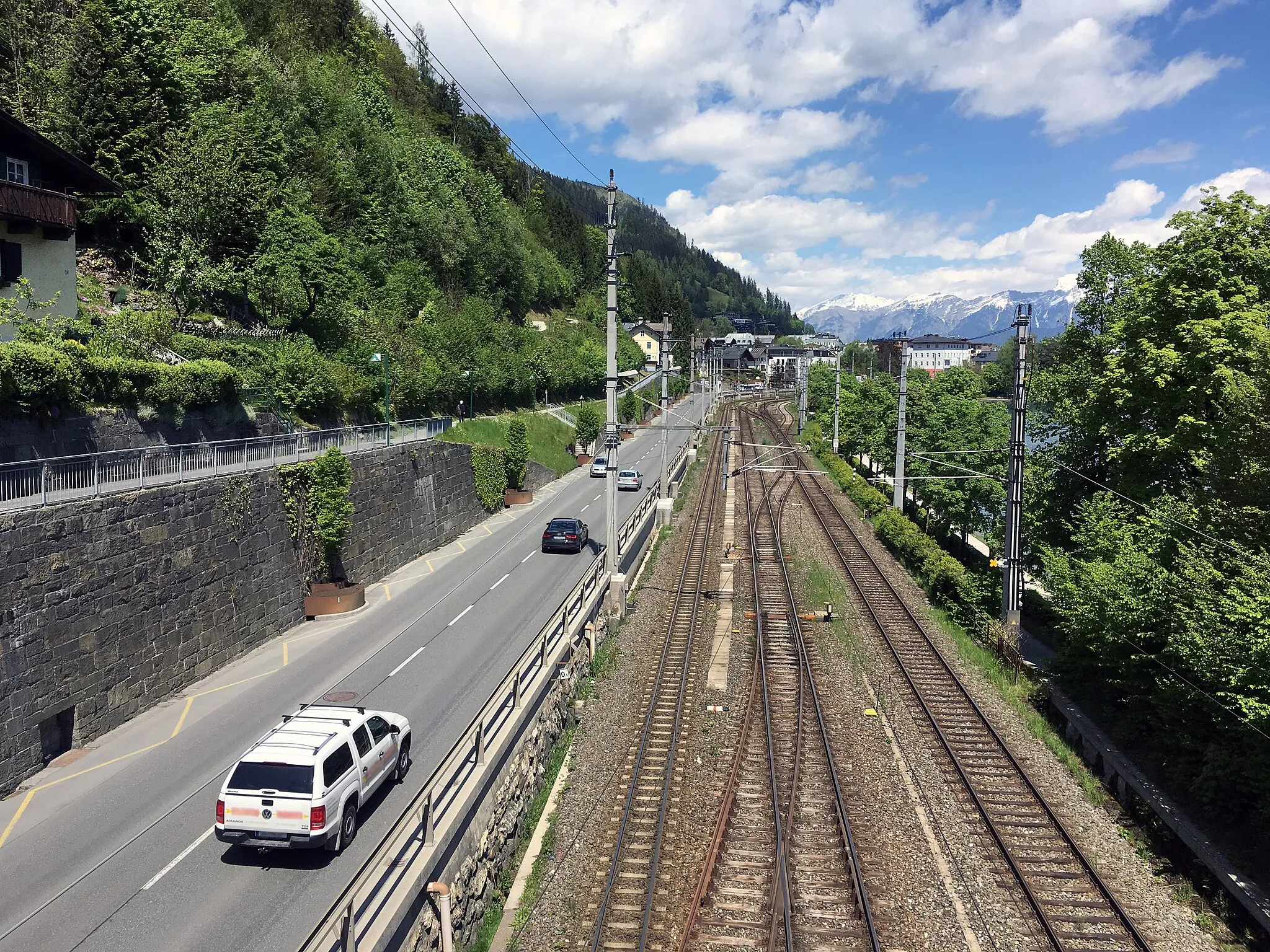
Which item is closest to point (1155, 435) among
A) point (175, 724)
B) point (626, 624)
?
point (626, 624)

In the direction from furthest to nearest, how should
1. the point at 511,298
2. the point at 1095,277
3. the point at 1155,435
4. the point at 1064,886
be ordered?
the point at 511,298
the point at 1095,277
the point at 1155,435
the point at 1064,886

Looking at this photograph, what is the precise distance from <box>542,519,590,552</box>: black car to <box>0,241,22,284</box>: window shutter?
18638mm

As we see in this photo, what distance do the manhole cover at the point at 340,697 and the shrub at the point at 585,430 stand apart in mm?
42415

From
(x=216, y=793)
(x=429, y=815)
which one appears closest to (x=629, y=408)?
(x=216, y=793)

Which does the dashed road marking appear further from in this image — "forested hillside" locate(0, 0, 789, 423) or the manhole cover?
"forested hillside" locate(0, 0, 789, 423)

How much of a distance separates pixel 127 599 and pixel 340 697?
4.71 metres

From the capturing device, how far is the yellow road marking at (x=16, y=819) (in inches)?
460

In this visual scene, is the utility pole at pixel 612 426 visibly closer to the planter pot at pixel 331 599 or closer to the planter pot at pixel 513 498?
the planter pot at pixel 331 599

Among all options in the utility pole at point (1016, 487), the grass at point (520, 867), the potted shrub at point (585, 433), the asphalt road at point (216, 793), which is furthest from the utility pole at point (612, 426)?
the potted shrub at point (585, 433)

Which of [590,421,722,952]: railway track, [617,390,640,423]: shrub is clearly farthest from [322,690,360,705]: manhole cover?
[617,390,640,423]: shrub

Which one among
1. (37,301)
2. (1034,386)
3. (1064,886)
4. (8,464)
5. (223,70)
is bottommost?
(1064,886)

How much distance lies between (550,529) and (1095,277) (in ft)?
70.0

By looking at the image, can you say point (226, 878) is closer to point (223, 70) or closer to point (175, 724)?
point (175, 724)

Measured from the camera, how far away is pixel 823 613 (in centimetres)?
2528
